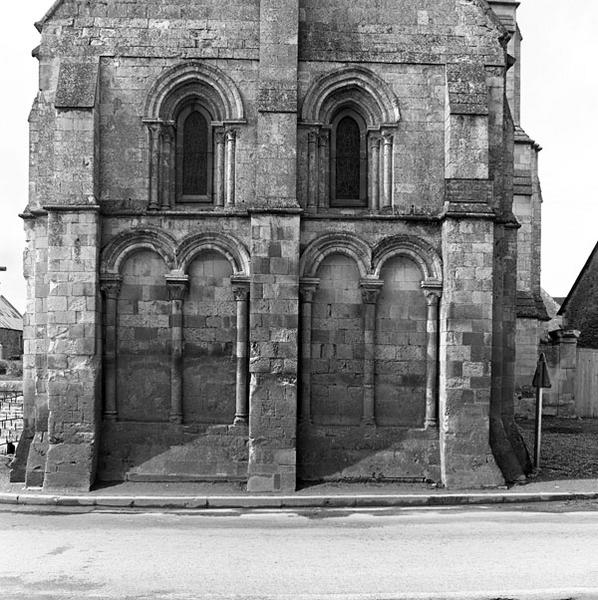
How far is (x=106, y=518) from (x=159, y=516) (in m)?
0.86

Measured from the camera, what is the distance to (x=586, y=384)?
28016 mm

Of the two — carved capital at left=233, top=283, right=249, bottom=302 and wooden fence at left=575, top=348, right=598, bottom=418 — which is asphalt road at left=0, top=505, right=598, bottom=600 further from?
wooden fence at left=575, top=348, right=598, bottom=418

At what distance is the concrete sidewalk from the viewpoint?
13305 mm

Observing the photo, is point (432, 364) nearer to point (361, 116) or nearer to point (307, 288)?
point (307, 288)

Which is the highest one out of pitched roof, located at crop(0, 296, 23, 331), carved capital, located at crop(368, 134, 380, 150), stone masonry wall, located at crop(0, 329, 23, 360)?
carved capital, located at crop(368, 134, 380, 150)

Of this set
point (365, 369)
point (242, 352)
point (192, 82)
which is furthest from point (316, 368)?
point (192, 82)

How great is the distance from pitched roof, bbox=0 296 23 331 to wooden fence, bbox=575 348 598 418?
46293mm

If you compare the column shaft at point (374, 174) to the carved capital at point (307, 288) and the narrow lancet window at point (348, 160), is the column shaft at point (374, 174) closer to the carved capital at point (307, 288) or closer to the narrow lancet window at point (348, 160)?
the narrow lancet window at point (348, 160)

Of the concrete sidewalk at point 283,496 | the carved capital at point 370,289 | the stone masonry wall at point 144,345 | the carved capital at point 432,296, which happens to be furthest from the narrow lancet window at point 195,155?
the concrete sidewalk at point 283,496

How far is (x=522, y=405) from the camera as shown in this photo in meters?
26.6

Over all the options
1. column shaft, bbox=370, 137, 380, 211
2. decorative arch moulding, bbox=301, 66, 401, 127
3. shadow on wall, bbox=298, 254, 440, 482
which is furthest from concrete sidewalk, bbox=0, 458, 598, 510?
decorative arch moulding, bbox=301, 66, 401, 127

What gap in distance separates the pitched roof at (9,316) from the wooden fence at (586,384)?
46.3 meters

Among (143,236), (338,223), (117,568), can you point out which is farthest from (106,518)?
(338,223)

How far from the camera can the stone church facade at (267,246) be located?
1437 cm
